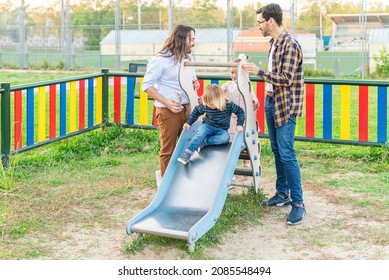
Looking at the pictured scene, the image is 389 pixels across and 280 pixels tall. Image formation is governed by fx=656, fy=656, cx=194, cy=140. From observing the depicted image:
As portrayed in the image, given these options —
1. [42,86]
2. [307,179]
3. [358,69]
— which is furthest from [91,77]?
[358,69]

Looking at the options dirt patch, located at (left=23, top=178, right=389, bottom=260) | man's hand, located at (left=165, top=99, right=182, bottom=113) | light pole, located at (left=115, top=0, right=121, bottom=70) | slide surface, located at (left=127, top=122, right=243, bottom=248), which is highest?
light pole, located at (left=115, top=0, right=121, bottom=70)

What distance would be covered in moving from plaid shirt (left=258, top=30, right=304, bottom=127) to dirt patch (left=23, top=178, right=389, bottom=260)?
0.87m

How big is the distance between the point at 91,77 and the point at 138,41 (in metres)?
19.5

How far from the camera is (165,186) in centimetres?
529

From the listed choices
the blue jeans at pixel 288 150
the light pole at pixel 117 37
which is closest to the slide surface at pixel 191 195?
the blue jeans at pixel 288 150

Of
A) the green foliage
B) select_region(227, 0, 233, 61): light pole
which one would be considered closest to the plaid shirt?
the green foliage

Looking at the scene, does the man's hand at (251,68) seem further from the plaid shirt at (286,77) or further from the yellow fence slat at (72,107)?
the yellow fence slat at (72,107)

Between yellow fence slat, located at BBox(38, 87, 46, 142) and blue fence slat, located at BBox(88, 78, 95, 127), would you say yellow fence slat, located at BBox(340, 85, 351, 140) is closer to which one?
blue fence slat, located at BBox(88, 78, 95, 127)

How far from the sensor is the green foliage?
68.6ft

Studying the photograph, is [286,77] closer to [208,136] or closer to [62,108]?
[208,136]

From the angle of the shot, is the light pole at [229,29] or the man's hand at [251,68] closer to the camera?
the man's hand at [251,68]

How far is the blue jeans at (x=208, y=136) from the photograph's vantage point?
548 centimetres

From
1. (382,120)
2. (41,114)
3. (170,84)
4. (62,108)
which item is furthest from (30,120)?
(382,120)

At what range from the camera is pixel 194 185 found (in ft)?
17.3
